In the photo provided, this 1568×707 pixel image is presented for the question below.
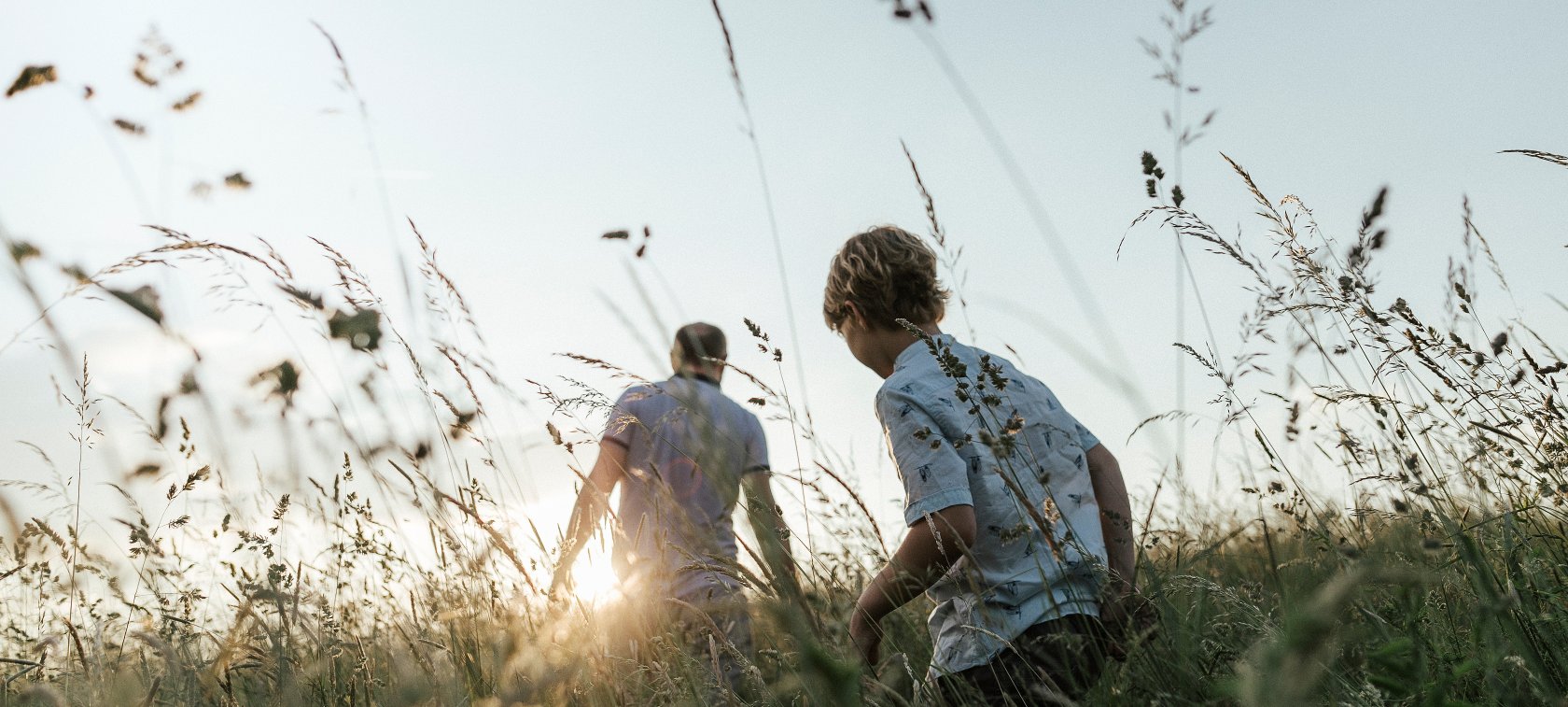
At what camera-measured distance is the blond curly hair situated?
2486 mm

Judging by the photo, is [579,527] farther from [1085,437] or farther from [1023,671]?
[1085,437]

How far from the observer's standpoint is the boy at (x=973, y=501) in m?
1.89

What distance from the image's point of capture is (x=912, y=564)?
1962 mm

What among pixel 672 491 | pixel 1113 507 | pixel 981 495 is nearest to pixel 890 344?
pixel 981 495

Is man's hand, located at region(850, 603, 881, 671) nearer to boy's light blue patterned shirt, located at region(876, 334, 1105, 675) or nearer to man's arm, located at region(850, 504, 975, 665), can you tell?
man's arm, located at region(850, 504, 975, 665)

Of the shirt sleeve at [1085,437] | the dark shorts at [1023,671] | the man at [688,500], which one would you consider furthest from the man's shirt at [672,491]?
the shirt sleeve at [1085,437]

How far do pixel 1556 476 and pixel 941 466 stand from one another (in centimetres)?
112

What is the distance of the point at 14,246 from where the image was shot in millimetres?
2459

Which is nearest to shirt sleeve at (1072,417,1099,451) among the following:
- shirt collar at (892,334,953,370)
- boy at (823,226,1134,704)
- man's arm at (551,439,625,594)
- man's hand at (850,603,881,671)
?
boy at (823,226,1134,704)

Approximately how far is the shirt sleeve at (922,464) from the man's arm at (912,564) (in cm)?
2

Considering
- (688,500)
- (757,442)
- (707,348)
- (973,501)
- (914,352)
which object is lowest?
(973,501)

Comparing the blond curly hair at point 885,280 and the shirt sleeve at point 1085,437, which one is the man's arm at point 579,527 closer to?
the blond curly hair at point 885,280

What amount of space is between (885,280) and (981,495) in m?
0.61

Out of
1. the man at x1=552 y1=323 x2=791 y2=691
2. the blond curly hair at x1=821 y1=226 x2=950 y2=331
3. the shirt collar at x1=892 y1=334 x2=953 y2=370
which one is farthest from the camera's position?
the blond curly hair at x1=821 y1=226 x2=950 y2=331
